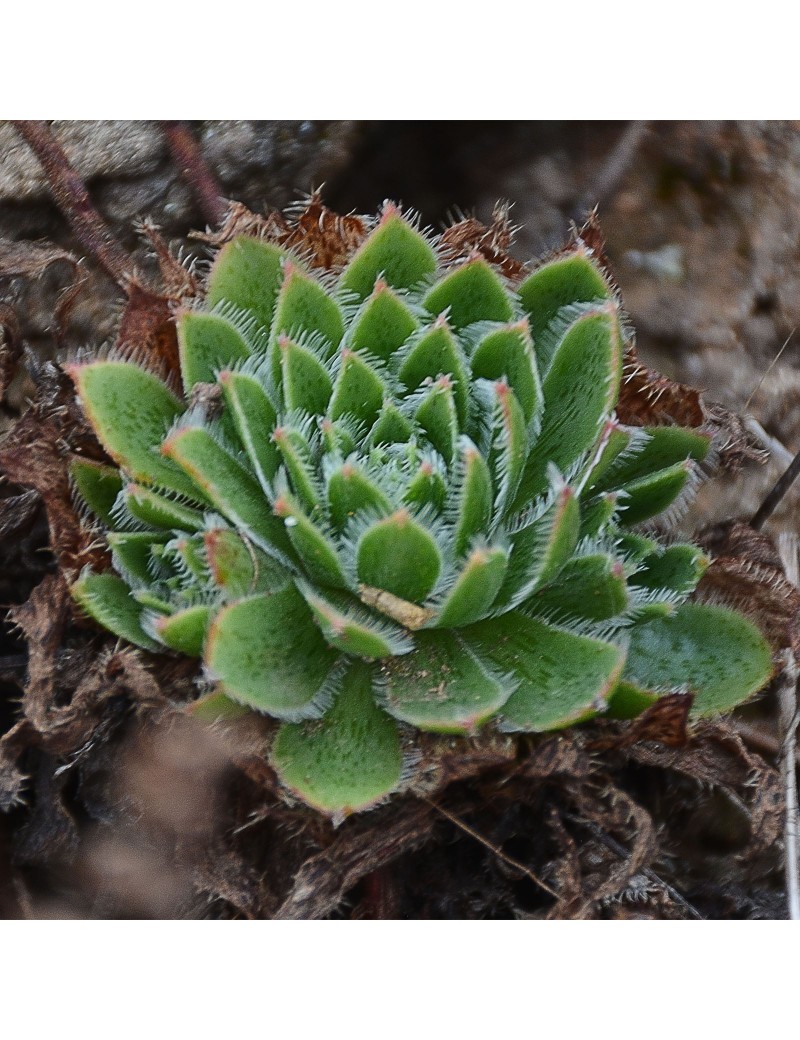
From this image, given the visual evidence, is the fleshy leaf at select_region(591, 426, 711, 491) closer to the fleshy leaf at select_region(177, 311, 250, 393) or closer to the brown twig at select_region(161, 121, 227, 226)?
the fleshy leaf at select_region(177, 311, 250, 393)

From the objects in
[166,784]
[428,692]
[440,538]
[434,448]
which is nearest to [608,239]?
[434,448]

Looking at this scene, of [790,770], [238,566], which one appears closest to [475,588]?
[238,566]

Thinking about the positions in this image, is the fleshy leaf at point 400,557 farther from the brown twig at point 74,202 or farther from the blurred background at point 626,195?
the blurred background at point 626,195

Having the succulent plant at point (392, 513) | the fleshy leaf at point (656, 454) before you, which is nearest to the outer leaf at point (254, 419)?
the succulent plant at point (392, 513)

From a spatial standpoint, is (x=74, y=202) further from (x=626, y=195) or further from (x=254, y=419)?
(x=626, y=195)

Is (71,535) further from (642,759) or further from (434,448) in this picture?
(642,759)
